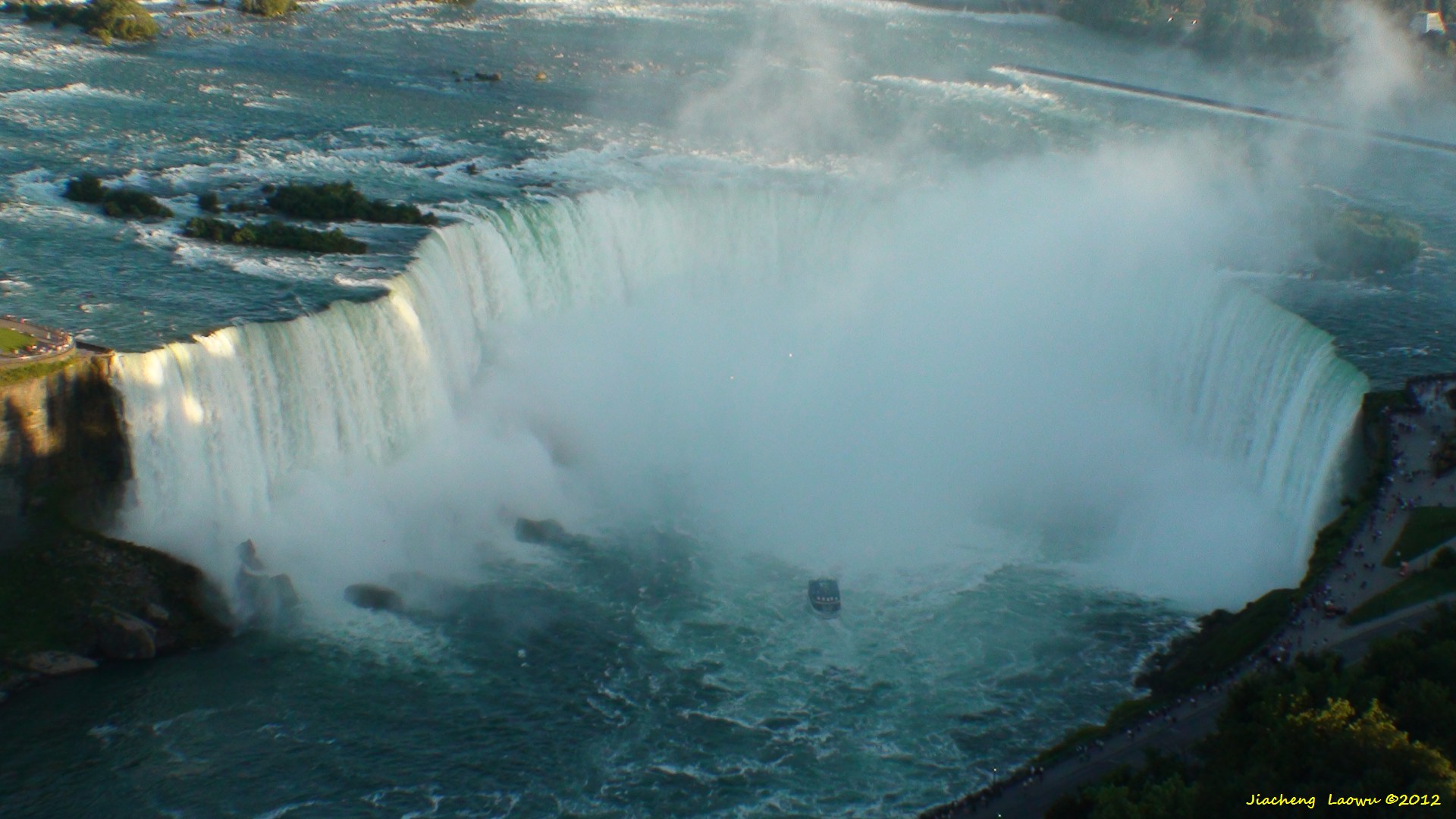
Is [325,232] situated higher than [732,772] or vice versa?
[325,232]

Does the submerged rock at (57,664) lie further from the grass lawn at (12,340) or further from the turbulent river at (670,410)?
the grass lawn at (12,340)

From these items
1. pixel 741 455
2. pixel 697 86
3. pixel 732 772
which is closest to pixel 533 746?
pixel 732 772

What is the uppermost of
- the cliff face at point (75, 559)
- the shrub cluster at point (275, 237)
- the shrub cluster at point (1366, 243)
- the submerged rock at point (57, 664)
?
the shrub cluster at point (1366, 243)

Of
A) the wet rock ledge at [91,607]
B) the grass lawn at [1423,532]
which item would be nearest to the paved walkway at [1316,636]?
the grass lawn at [1423,532]

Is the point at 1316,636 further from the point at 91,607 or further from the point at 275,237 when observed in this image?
the point at 275,237

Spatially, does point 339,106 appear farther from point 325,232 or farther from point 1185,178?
point 1185,178

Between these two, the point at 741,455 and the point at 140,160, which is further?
the point at 140,160

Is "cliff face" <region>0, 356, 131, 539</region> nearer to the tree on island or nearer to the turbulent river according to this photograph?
the turbulent river
